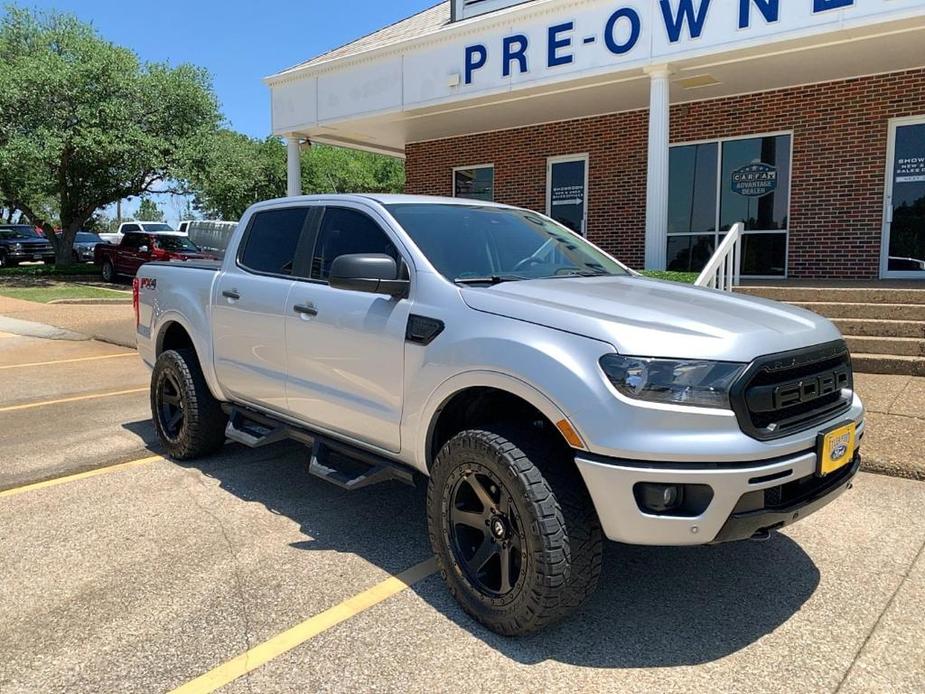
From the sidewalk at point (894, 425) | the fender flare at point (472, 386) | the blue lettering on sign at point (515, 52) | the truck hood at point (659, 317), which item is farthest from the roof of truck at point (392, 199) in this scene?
the blue lettering on sign at point (515, 52)

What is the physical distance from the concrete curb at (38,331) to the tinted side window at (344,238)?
9.83 meters

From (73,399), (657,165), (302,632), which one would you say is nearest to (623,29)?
(657,165)

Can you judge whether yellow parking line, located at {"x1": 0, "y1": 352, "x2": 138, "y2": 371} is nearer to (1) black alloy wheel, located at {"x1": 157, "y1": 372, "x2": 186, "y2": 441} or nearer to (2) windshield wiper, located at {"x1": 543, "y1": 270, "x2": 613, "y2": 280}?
(1) black alloy wheel, located at {"x1": 157, "y1": 372, "x2": 186, "y2": 441}

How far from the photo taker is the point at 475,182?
15.6 m

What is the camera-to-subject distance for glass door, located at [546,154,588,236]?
14.0m

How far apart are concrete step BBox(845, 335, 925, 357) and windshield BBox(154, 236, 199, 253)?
58.8 feet

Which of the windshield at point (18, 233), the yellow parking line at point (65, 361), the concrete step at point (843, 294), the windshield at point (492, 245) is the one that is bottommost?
the yellow parking line at point (65, 361)

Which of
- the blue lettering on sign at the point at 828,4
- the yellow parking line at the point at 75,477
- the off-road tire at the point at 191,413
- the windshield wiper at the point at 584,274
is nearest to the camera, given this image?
the windshield wiper at the point at 584,274

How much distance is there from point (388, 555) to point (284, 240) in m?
2.05

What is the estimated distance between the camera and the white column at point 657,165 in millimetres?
10094

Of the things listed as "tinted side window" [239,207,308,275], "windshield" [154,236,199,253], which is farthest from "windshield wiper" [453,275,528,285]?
"windshield" [154,236,199,253]

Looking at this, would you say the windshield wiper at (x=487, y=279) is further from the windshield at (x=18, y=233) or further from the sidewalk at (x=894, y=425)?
the windshield at (x=18, y=233)

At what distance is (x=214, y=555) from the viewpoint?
3.73 metres

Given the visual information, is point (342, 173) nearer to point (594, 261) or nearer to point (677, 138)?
point (677, 138)
